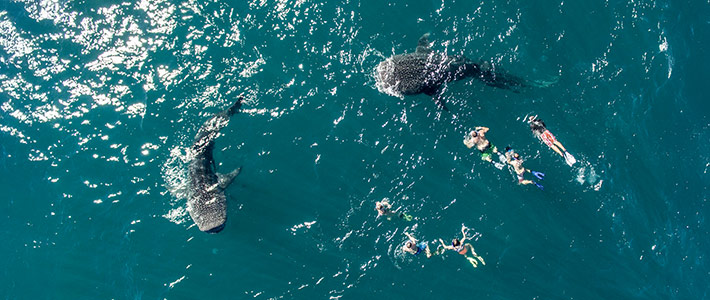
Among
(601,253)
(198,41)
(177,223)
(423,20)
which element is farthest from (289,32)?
(601,253)

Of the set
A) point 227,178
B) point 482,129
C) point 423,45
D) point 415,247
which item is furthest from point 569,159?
point 227,178

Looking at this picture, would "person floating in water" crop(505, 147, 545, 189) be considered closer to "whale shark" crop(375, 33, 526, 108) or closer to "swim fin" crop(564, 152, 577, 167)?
"swim fin" crop(564, 152, 577, 167)

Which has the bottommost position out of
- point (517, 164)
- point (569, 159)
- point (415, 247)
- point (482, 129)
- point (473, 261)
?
point (473, 261)

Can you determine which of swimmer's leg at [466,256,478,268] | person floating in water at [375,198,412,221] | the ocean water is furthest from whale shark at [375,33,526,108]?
swimmer's leg at [466,256,478,268]

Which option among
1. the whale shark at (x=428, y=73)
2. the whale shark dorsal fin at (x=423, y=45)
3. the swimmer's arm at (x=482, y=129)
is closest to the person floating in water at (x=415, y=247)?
the swimmer's arm at (x=482, y=129)

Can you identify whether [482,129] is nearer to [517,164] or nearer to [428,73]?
[517,164]

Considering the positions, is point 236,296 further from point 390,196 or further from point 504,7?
point 504,7

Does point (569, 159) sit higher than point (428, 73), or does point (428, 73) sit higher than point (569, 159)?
point (428, 73)
